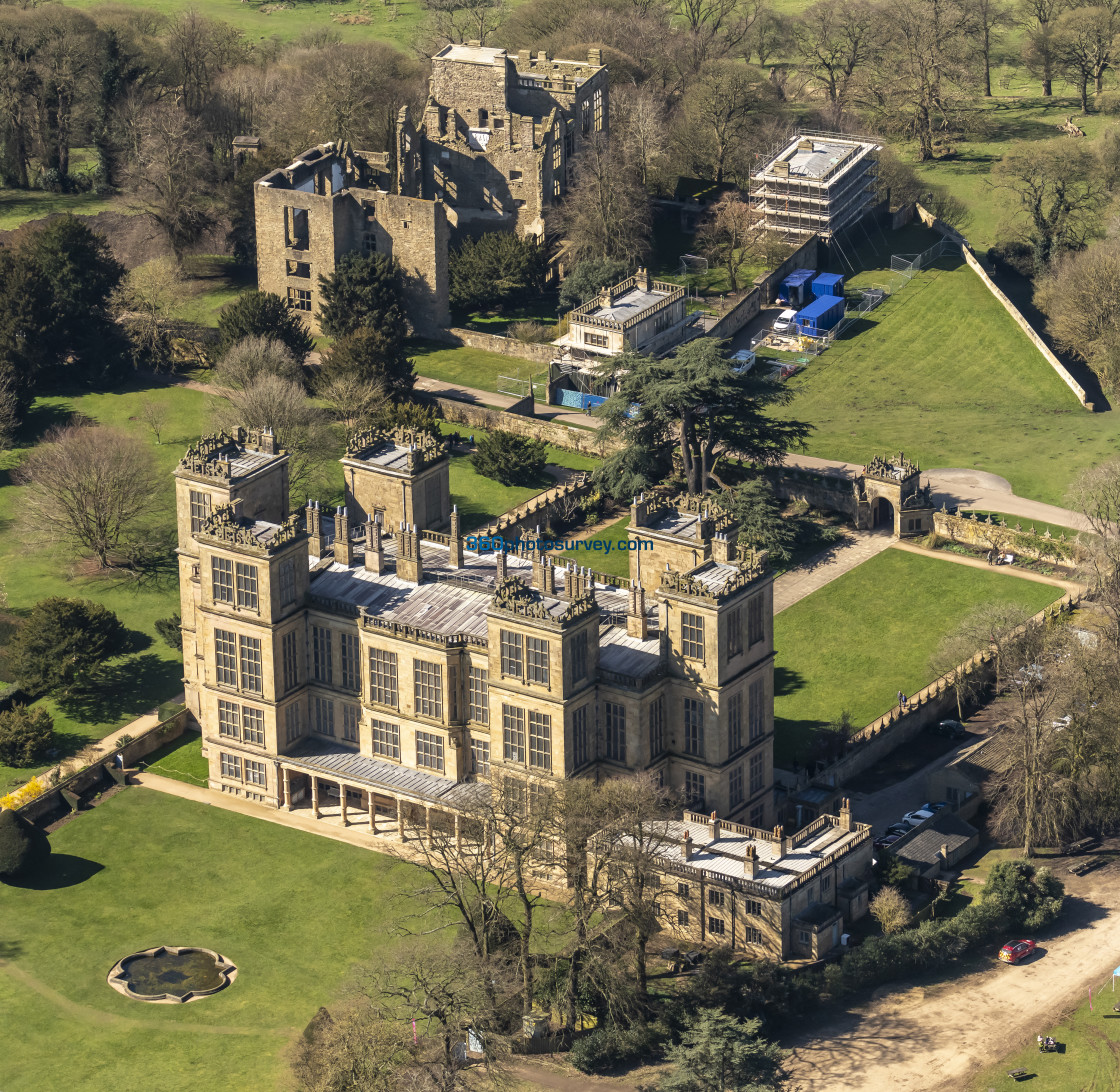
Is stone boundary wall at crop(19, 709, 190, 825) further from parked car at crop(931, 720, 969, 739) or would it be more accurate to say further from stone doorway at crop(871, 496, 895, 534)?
stone doorway at crop(871, 496, 895, 534)

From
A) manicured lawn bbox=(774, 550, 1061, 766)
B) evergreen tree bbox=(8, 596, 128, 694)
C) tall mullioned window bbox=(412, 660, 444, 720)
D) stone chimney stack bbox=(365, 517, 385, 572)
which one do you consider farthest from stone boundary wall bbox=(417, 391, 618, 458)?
tall mullioned window bbox=(412, 660, 444, 720)

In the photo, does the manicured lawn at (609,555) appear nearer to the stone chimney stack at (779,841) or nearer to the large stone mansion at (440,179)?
the large stone mansion at (440,179)

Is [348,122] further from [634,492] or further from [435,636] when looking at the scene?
[435,636]

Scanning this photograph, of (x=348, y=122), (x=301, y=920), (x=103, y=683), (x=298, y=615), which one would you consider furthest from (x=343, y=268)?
(x=301, y=920)

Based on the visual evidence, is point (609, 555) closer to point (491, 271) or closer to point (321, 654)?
point (321, 654)

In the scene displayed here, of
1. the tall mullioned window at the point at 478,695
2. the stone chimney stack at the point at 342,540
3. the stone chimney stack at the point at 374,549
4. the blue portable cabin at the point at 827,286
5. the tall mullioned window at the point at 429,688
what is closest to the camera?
the tall mullioned window at the point at 478,695

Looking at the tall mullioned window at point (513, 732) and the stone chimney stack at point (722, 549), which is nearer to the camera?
the tall mullioned window at point (513, 732)

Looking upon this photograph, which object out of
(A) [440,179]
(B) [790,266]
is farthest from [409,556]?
(B) [790,266]

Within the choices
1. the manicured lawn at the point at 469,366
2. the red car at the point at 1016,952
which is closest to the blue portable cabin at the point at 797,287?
the manicured lawn at the point at 469,366
